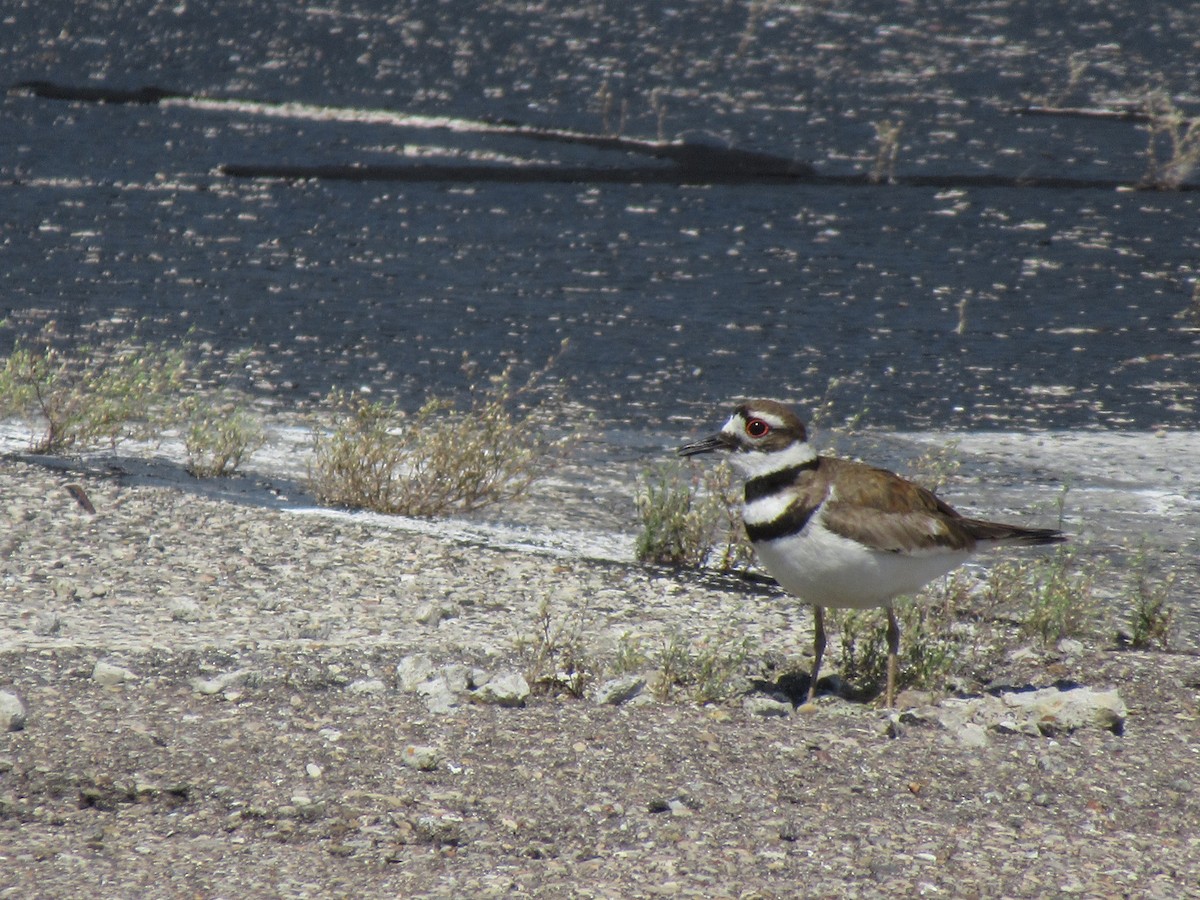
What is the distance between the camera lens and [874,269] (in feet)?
40.0

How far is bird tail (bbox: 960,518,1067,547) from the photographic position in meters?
5.11

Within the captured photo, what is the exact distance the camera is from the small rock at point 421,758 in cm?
399

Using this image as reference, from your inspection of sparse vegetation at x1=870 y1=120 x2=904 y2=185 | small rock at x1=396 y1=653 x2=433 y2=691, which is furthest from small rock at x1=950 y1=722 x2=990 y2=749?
sparse vegetation at x1=870 y1=120 x2=904 y2=185

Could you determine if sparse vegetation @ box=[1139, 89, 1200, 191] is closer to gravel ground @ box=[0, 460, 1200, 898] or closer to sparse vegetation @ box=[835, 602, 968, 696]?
sparse vegetation @ box=[835, 602, 968, 696]

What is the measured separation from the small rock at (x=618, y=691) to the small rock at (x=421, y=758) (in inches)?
27.9

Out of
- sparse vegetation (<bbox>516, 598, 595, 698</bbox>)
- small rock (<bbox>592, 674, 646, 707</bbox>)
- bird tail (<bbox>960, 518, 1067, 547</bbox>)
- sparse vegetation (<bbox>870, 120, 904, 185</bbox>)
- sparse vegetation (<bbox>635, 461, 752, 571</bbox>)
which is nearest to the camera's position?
small rock (<bbox>592, 674, 646, 707</bbox>)

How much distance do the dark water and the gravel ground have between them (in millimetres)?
3437

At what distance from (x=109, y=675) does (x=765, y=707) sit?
1.95 m

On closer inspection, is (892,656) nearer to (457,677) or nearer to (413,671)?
(457,677)

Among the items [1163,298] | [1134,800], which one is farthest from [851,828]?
[1163,298]

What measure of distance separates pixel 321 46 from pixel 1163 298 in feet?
40.8

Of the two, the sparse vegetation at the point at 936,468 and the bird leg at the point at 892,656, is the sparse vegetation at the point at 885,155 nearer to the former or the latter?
the sparse vegetation at the point at 936,468

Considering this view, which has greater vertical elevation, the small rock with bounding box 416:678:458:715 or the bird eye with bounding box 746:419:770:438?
the bird eye with bounding box 746:419:770:438

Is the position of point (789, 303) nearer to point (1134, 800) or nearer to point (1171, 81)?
point (1134, 800)
